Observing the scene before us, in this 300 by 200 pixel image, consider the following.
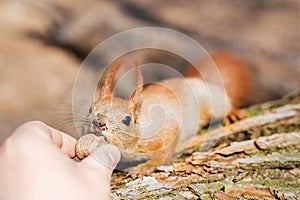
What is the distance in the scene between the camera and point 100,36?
2178 millimetres

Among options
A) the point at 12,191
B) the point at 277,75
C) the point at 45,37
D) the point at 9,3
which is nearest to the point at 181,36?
the point at 277,75

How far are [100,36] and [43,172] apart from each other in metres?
1.42

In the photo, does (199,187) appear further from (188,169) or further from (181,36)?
(181,36)

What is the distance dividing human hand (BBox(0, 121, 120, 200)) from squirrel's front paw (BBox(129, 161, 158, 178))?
32 centimetres

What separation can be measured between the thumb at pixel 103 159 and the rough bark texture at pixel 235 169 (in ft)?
0.54

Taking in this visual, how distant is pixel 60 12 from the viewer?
7.19 ft

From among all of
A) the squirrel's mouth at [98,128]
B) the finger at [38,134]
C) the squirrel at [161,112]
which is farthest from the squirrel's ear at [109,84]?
the finger at [38,134]

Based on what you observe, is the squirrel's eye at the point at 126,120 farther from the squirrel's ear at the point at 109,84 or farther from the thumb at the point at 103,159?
the thumb at the point at 103,159

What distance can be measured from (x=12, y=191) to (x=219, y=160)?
2.00ft

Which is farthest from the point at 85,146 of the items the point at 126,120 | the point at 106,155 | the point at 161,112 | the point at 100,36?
the point at 100,36

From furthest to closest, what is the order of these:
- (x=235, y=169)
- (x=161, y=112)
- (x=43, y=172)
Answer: (x=161, y=112) < (x=235, y=169) < (x=43, y=172)

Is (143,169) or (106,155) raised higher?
(106,155)

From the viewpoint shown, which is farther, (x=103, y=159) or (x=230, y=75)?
(x=230, y=75)

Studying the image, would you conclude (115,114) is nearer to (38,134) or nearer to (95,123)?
(95,123)
